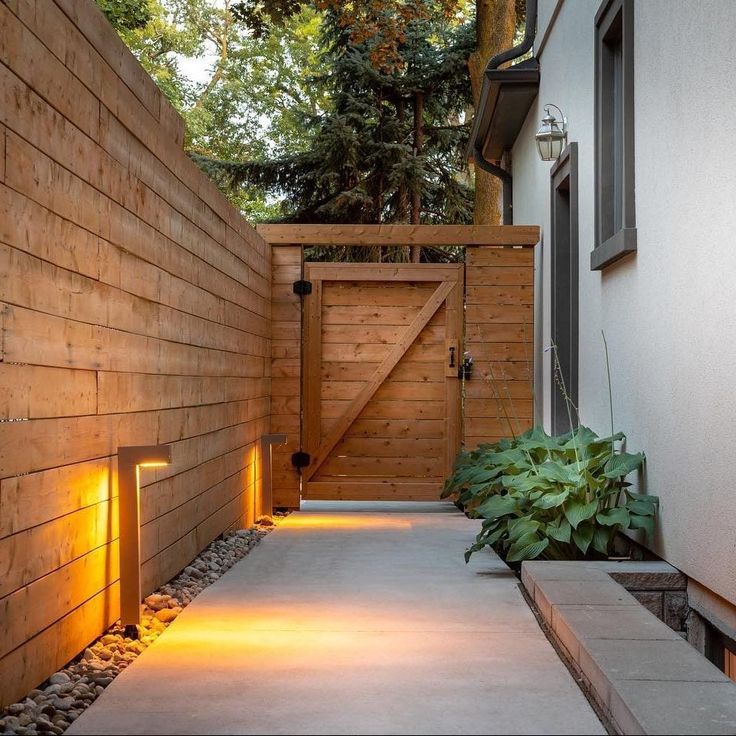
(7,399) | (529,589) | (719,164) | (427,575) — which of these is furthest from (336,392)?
(7,399)

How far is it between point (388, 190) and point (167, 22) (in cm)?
1055

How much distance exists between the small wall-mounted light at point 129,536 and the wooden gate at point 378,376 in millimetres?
4525

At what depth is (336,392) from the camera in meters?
8.33

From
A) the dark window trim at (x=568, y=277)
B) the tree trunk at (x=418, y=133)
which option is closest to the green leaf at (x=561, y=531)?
the dark window trim at (x=568, y=277)

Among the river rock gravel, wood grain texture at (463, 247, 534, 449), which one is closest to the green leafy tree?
wood grain texture at (463, 247, 534, 449)

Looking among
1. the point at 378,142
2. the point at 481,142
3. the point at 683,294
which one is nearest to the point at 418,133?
the point at 378,142

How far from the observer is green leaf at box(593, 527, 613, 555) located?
4727 millimetres

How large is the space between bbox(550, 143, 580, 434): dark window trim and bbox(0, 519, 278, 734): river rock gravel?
292 centimetres

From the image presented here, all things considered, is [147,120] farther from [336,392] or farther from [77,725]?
[336,392]

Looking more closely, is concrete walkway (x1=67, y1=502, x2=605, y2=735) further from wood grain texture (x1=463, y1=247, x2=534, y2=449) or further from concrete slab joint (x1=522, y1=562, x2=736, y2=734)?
wood grain texture (x1=463, y1=247, x2=534, y2=449)

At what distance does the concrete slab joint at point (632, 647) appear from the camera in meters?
2.39

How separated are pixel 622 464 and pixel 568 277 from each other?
9.61 feet

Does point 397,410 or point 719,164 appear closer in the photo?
point 719,164

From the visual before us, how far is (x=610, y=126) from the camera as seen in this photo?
235 inches
